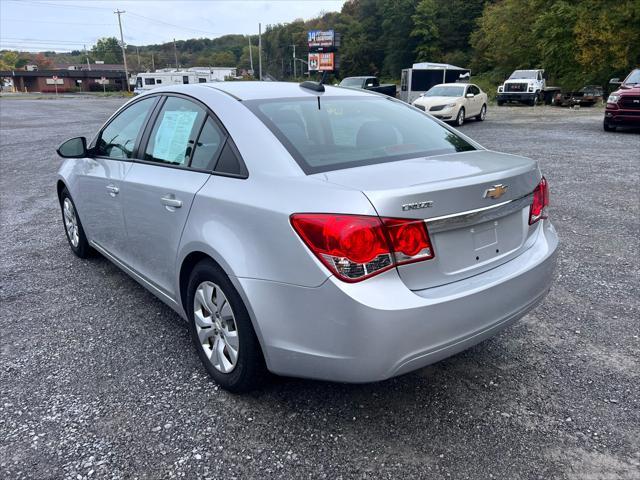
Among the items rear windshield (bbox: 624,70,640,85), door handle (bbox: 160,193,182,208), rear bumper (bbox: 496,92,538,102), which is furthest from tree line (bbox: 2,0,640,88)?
door handle (bbox: 160,193,182,208)

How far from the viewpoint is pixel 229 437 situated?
7.93 feet

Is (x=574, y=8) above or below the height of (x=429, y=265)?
above

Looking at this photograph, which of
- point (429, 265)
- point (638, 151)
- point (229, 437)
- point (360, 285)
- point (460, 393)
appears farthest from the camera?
point (638, 151)

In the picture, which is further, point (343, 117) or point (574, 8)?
point (574, 8)

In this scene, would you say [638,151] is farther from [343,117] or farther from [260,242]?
[260,242]

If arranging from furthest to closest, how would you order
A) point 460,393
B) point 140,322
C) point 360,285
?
point 140,322 → point 460,393 → point 360,285

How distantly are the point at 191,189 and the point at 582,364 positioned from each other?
8.23 feet

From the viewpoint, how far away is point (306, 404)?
105 inches

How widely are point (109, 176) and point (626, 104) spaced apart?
1492 cm

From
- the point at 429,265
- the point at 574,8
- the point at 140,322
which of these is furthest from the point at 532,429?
the point at 574,8

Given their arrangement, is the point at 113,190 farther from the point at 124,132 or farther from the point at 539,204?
the point at 539,204

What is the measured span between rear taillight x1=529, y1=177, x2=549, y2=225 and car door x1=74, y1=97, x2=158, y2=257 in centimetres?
256

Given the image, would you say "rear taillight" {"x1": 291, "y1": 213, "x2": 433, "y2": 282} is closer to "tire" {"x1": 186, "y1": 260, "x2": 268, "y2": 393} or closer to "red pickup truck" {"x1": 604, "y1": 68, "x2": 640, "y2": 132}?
"tire" {"x1": 186, "y1": 260, "x2": 268, "y2": 393}

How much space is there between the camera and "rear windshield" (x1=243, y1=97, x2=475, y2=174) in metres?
2.56
